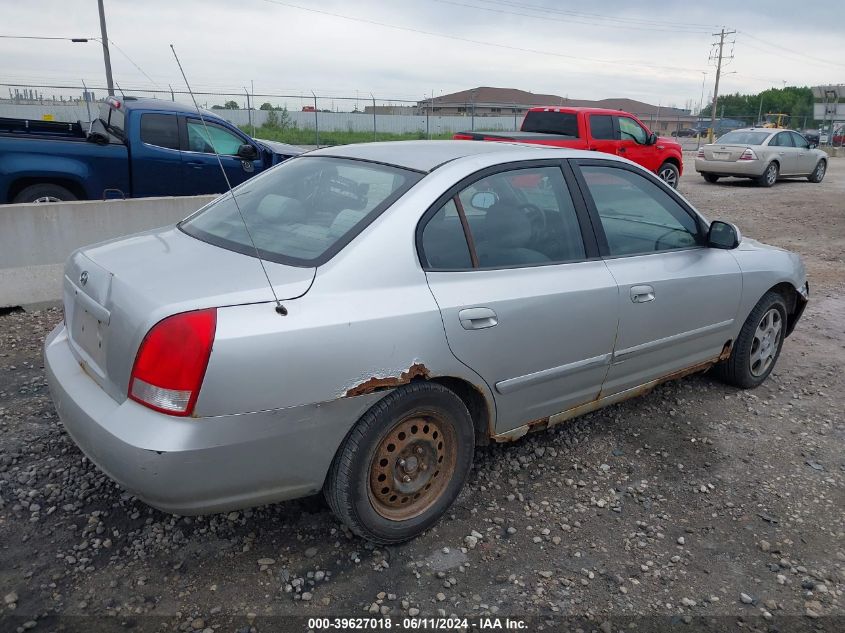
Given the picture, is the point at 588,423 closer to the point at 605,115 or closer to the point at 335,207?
the point at 335,207

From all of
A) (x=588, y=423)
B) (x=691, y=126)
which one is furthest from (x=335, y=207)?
(x=691, y=126)

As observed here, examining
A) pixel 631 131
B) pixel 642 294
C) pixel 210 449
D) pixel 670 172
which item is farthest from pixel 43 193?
pixel 670 172

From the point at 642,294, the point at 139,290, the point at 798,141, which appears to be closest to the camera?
the point at 139,290

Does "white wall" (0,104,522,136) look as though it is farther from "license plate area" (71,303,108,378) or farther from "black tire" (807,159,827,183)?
"license plate area" (71,303,108,378)

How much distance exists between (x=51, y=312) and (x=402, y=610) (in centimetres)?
441

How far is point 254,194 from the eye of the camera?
334cm

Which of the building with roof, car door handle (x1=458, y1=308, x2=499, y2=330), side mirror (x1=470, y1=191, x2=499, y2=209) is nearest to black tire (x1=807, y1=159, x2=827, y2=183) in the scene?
side mirror (x1=470, y1=191, x2=499, y2=209)

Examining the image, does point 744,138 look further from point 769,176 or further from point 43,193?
point 43,193

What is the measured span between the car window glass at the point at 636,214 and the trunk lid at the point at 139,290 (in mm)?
1751

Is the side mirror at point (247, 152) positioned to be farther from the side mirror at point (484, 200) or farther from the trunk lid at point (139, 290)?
the side mirror at point (484, 200)

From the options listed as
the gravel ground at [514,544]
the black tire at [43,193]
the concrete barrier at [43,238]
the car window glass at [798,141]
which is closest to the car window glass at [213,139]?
the black tire at [43,193]

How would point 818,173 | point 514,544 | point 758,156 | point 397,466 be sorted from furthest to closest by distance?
1. point 818,173
2. point 758,156
3. point 514,544
4. point 397,466

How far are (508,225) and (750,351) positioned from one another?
226cm

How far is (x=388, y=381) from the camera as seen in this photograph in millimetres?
2547
